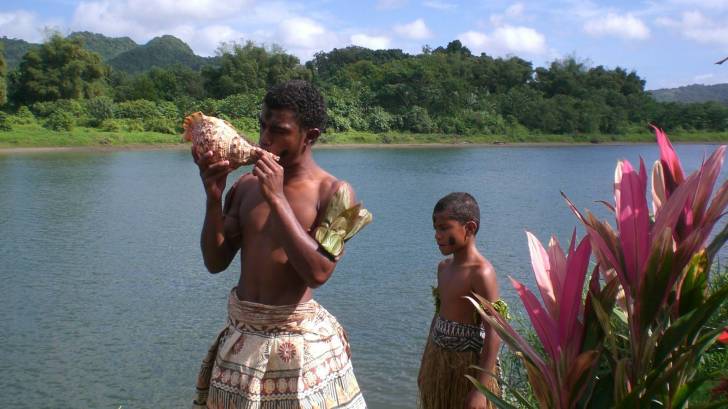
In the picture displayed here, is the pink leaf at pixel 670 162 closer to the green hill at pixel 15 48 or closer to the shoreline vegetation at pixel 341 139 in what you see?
the shoreline vegetation at pixel 341 139

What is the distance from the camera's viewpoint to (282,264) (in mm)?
1938

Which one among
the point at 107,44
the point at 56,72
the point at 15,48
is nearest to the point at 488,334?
the point at 56,72

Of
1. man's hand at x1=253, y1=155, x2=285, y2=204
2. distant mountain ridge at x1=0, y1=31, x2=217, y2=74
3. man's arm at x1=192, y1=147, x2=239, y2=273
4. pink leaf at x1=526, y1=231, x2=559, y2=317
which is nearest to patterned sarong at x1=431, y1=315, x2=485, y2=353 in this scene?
man's arm at x1=192, y1=147, x2=239, y2=273

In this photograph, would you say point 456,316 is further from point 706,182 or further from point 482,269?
point 706,182

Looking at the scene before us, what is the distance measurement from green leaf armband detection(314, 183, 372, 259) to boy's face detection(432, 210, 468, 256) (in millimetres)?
676

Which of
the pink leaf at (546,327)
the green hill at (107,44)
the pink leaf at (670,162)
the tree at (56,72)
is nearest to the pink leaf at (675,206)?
the pink leaf at (670,162)

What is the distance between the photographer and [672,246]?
1084 millimetres

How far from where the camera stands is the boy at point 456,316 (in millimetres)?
2479

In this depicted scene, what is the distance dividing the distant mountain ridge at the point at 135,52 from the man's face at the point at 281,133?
9525cm

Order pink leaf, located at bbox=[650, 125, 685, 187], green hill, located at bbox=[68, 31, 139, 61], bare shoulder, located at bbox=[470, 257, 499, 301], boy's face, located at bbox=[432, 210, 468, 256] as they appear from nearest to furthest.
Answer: pink leaf, located at bbox=[650, 125, 685, 187] → bare shoulder, located at bbox=[470, 257, 499, 301] → boy's face, located at bbox=[432, 210, 468, 256] → green hill, located at bbox=[68, 31, 139, 61]

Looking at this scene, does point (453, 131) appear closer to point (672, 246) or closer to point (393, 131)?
point (393, 131)

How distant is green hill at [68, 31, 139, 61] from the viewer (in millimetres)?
118056

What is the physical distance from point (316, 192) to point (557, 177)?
20363mm

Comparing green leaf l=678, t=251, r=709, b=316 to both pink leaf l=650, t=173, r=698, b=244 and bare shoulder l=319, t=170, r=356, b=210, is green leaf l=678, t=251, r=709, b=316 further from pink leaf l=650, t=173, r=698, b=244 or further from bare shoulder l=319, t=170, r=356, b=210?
bare shoulder l=319, t=170, r=356, b=210
